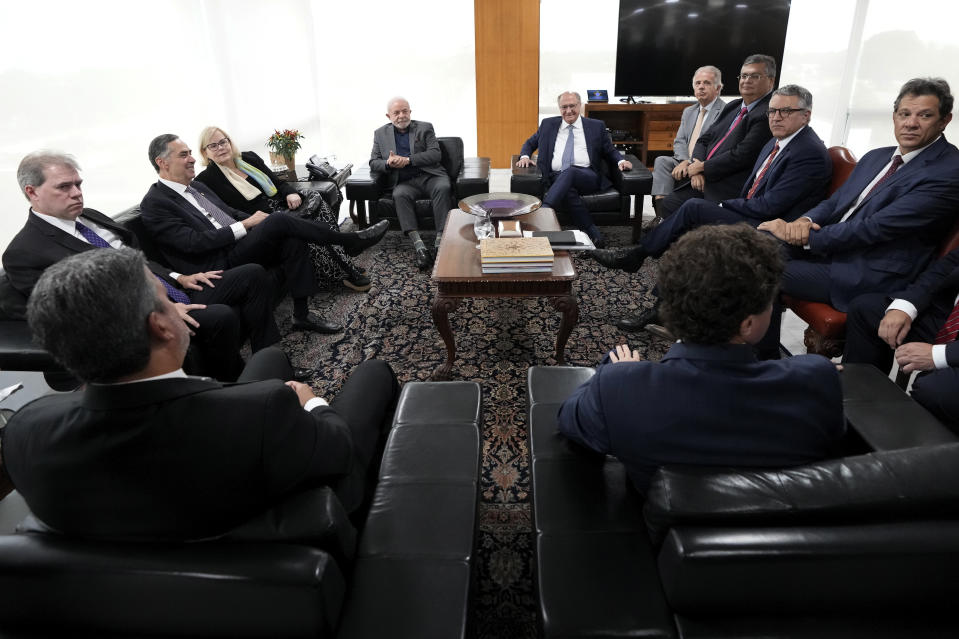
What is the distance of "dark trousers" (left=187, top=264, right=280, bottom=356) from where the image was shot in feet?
9.48

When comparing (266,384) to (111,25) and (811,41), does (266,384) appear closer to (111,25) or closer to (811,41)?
(111,25)

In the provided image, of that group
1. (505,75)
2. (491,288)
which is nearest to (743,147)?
(491,288)

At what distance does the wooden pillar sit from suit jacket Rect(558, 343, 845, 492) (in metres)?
6.38

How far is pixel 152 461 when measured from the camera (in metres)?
0.98

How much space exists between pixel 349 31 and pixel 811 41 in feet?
18.4

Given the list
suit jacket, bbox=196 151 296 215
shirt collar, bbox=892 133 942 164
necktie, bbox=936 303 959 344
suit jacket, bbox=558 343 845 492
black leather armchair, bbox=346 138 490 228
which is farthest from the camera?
black leather armchair, bbox=346 138 490 228

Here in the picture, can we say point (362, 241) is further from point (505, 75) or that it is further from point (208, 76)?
point (505, 75)

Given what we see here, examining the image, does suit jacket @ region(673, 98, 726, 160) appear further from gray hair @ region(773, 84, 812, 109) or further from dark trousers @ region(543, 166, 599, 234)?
gray hair @ region(773, 84, 812, 109)

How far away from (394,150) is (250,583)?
4.29 metres

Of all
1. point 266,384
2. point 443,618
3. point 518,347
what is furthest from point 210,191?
point 443,618

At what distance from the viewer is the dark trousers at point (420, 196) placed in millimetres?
4500

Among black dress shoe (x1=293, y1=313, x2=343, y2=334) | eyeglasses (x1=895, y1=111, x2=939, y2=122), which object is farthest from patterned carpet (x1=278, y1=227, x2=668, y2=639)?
eyeglasses (x1=895, y1=111, x2=939, y2=122)

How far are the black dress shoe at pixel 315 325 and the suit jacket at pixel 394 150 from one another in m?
1.65

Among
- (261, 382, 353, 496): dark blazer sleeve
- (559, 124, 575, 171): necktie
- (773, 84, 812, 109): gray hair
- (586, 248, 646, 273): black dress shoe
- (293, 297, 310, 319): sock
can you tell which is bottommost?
(293, 297, 310, 319): sock
